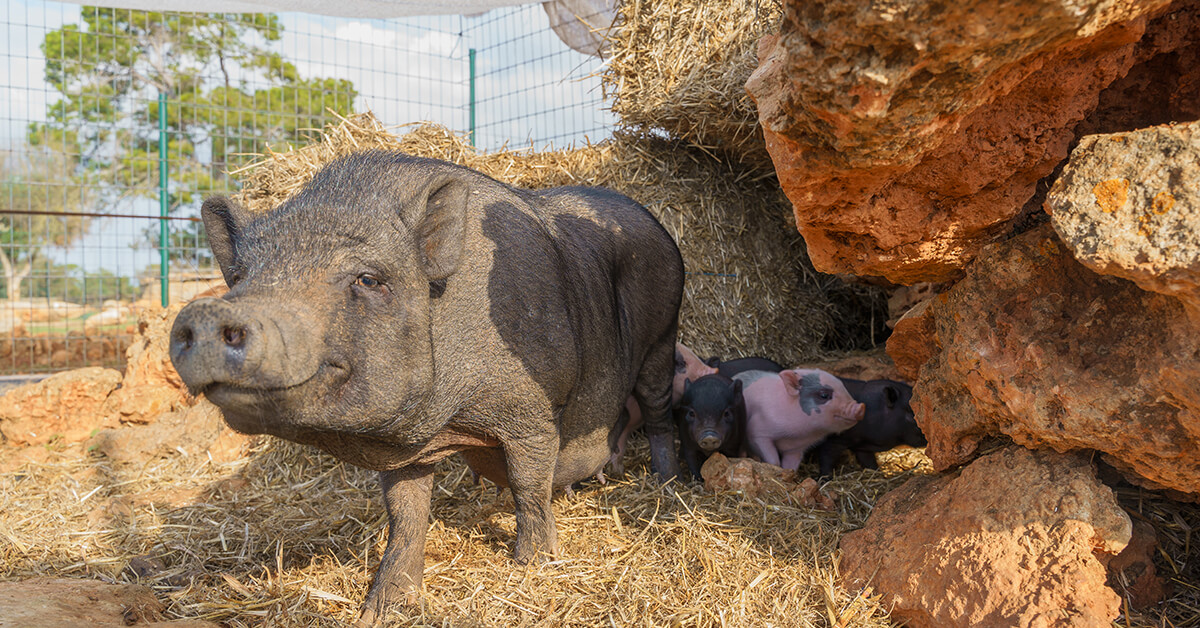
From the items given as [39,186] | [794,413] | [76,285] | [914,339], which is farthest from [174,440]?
[76,285]

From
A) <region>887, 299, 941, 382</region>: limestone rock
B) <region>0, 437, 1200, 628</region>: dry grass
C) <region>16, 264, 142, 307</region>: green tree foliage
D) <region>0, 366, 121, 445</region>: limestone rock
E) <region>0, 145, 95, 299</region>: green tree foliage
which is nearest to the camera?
<region>0, 437, 1200, 628</region>: dry grass

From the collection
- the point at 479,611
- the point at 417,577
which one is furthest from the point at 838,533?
the point at 417,577

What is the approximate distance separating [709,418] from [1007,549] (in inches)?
86.9

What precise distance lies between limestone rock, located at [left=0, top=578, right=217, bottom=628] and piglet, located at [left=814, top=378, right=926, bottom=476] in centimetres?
348

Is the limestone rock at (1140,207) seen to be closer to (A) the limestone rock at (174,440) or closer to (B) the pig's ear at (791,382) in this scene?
(B) the pig's ear at (791,382)

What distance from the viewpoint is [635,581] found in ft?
9.99

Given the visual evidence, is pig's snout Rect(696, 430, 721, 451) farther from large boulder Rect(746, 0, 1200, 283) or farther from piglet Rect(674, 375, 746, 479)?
large boulder Rect(746, 0, 1200, 283)

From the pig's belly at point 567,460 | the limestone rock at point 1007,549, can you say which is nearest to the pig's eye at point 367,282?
the pig's belly at point 567,460

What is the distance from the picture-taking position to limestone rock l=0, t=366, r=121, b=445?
18.7 feet

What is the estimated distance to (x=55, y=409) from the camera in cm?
578

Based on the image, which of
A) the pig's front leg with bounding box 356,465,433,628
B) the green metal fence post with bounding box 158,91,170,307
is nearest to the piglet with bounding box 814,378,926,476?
the pig's front leg with bounding box 356,465,433,628

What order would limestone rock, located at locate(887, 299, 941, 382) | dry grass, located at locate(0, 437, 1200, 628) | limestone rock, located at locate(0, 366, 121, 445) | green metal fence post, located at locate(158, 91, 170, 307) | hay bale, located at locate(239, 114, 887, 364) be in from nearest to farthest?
dry grass, located at locate(0, 437, 1200, 628), limestone rock, located at locate(887, 299, 941, 382), limestone rock, located at locate(0, 366, 121, 445), hay bale, located at locate(239, 114, 887, 364), green metal fence post, located at locate(158, 91, 170, 307)

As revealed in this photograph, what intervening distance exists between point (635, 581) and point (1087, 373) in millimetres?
1713

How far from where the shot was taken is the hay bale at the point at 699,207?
19.6ft
